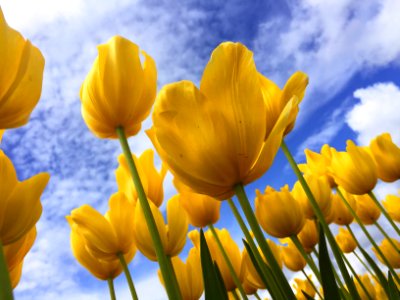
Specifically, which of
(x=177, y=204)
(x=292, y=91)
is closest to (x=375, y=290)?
(x=177, y=204)

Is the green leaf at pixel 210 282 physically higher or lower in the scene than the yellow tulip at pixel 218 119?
lower

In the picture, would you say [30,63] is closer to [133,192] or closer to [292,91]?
[292,91]

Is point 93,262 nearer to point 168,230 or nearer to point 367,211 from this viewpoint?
point 168,230

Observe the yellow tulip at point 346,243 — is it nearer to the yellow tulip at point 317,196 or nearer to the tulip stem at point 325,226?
the yellow tulip at point 317,196

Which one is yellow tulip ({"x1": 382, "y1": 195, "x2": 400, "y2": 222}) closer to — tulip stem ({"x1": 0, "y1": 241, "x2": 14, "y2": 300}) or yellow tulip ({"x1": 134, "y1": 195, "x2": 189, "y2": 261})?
yellow tulip ({"x1": 134, "y1": 195, "x2": 189, "y2": 261})

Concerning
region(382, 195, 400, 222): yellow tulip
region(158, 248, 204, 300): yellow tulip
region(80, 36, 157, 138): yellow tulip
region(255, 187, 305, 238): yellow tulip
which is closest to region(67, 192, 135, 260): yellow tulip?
region(158, 248, 204, 300): yellow tulip

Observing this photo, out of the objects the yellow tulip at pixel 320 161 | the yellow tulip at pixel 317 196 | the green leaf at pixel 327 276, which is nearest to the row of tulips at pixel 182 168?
the green leaf at pixel 327 276
